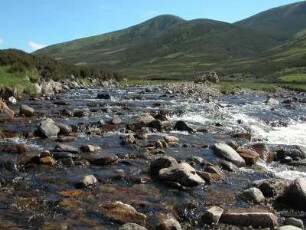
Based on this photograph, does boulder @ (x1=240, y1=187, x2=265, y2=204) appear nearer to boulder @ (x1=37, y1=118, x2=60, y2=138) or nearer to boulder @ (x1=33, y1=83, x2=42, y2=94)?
boulder @ (x1=37, y1=118, x2=60, y2=138)

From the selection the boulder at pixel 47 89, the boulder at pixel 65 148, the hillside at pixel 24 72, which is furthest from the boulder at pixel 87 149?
the boulder at pixel 47 89

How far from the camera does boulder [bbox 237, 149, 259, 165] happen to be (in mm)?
24109

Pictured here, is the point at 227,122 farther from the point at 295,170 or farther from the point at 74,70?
the point at 74,70

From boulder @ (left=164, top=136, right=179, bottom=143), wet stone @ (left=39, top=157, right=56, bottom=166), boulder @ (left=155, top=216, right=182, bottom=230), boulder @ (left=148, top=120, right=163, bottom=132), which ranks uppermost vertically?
wet stone @ (left=39, top=157, right=56, bottom=166)

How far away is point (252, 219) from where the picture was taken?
15836 mm

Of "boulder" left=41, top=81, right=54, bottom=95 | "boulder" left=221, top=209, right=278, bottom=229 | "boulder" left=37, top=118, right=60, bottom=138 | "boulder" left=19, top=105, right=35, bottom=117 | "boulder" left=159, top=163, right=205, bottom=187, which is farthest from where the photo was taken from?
"boulder" left=41, top=81, right=54, bottom=95

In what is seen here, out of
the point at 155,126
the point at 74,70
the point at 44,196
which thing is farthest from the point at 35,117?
the point at 74,70

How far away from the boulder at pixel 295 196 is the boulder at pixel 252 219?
6.90 ft

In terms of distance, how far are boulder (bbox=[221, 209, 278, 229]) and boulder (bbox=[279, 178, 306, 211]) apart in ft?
6.90

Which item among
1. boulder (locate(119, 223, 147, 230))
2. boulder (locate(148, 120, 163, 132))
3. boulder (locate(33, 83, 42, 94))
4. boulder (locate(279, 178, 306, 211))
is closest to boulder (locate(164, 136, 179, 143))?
boulder (locate(148, 120, 163, 132))

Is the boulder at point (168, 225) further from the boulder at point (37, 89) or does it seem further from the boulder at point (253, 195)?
the boulder at point (37, 89)

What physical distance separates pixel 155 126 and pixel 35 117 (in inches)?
370

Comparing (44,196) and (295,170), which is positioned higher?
(44,196)

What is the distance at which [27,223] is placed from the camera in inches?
571
